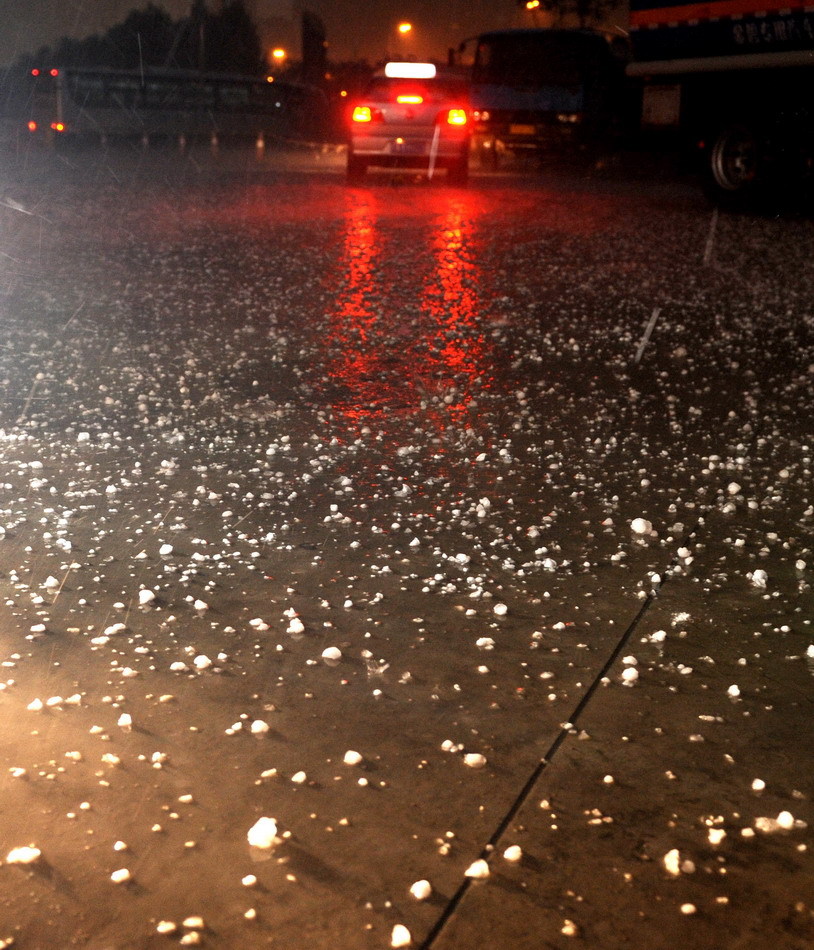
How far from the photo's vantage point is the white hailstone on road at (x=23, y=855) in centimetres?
198

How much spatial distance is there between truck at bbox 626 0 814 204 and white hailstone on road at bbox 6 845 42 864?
1262cm

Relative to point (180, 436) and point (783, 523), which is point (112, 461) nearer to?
point (180, 436)

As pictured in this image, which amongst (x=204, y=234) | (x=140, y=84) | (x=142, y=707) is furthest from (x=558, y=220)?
(x=140, y=84)

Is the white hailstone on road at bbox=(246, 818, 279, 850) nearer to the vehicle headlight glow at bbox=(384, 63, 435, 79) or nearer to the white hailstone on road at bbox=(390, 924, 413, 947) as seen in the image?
the white hailstone on road at bbox=(390, 924, 413, 947)

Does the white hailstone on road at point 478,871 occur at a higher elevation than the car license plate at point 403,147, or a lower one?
lower

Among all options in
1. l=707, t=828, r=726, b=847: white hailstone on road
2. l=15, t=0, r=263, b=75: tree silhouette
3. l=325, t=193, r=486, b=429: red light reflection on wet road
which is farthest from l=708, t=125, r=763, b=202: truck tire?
l=15, t=0, r=263, b=75: tree silhouette

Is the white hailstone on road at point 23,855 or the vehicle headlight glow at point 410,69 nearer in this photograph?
the white hailstone on road at point 23,855

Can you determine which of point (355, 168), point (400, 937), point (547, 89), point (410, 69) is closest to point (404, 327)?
point (400, 937)

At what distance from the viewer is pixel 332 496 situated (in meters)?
3.93

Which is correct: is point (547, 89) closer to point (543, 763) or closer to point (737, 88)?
point (737, 88)

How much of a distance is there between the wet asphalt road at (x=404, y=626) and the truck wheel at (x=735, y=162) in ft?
23.6

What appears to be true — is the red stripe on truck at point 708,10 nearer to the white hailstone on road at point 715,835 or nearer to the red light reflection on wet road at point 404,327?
the red light reflection on wet road at point 404,327

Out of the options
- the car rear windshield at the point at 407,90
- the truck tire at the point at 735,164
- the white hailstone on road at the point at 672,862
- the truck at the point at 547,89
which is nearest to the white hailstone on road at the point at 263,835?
the white hailstone on road at the point at 672,862

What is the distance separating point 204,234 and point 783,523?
7811mm
